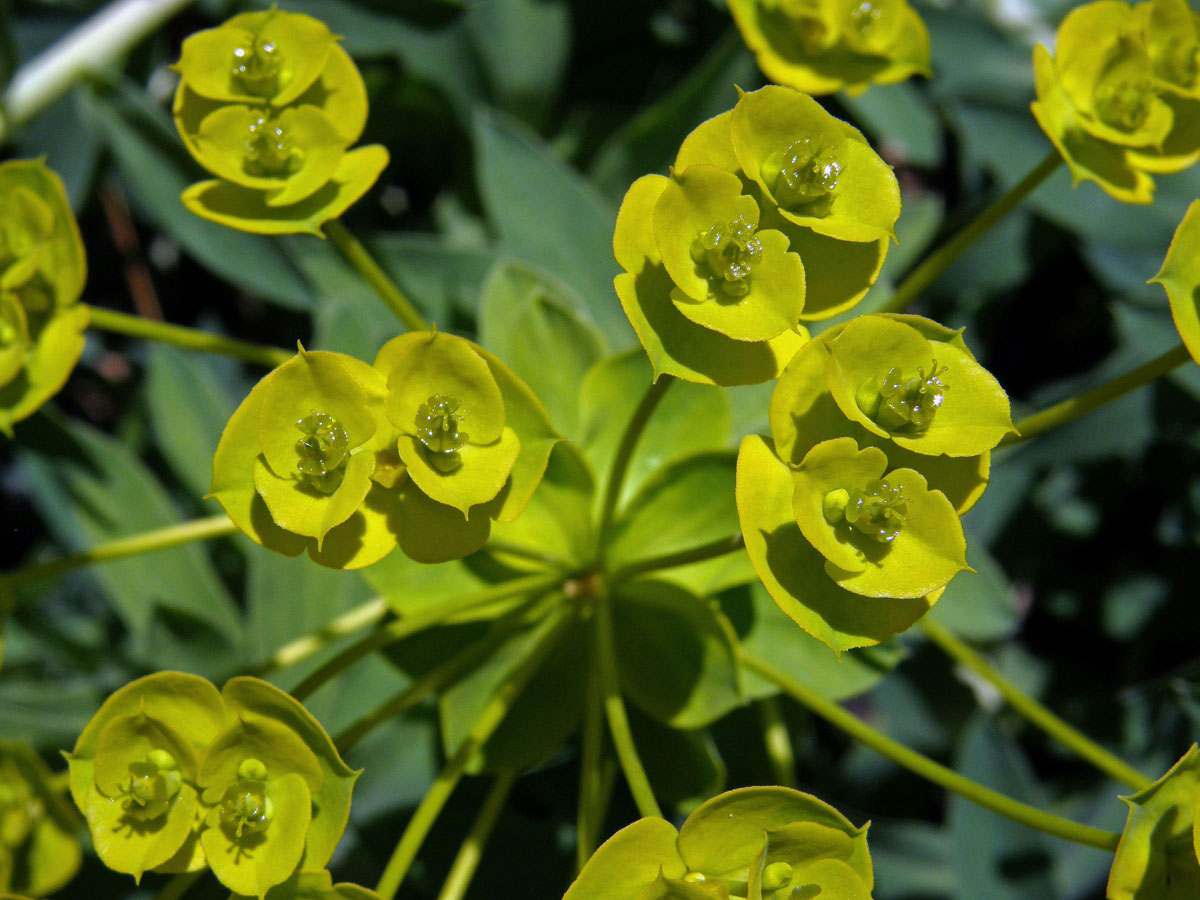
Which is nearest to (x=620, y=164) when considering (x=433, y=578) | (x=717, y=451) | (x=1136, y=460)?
(x=717, y=451)

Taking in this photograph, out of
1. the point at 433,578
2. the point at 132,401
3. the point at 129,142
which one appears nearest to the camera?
the point at 433,578

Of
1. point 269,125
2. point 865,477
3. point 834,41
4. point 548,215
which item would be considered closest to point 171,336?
point 269,125

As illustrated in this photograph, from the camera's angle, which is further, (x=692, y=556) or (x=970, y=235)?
(x=970, y=235)

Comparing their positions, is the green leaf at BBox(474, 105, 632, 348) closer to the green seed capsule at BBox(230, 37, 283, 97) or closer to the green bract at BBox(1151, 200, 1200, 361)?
the green seed capsule at BBox(230, 37, 283, 97)

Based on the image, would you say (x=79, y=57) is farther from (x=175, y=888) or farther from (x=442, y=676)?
(x=175, y=888)

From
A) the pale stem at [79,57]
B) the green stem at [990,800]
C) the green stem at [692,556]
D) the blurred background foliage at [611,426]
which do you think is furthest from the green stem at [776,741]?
the pale stem at [79,57]

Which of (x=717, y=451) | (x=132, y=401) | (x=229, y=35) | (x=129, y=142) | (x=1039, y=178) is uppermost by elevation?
(x=229, y=35)

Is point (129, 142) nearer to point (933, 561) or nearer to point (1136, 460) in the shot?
point (933, 561)
